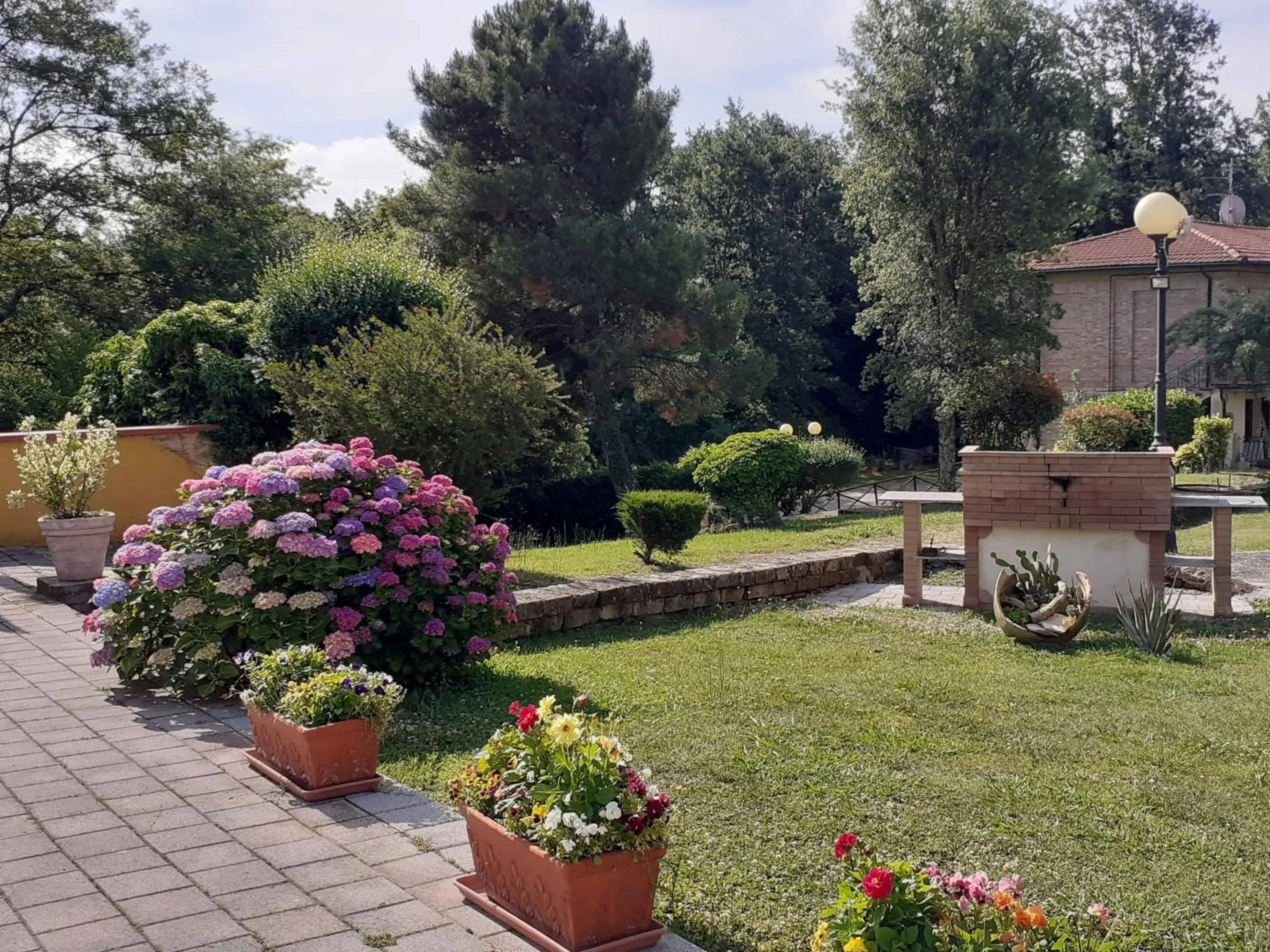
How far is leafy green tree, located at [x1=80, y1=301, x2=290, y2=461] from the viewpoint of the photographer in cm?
1422

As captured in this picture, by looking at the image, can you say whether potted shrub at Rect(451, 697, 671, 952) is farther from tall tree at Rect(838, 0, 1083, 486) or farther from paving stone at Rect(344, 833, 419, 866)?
tall tree at Rect(838, 0, 1083, 486)

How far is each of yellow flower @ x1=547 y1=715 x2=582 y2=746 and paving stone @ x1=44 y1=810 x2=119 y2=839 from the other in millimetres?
2077

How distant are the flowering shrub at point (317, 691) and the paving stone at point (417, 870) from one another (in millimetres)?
881

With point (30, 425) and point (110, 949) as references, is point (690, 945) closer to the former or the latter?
point (110, 949)

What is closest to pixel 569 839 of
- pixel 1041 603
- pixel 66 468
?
pixel 1041 603

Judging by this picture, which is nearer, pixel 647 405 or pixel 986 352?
pixel 986 352

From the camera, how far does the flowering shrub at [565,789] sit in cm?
322

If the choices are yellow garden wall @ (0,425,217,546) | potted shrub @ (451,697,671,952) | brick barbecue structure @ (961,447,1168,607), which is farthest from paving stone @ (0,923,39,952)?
yellow garden wall @ (0,425,217,546)

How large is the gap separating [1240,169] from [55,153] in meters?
39.9

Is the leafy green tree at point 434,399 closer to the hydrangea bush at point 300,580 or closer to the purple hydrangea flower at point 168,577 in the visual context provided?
the hydrangea bush at point 300,580

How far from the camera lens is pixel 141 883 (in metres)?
3.83

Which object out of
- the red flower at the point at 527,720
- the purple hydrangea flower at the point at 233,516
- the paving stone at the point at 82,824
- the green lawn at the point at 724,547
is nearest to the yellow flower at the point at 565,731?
the red flower at the point at 527,720

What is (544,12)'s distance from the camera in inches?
919

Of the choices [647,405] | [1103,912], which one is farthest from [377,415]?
[647,405]
